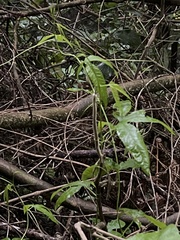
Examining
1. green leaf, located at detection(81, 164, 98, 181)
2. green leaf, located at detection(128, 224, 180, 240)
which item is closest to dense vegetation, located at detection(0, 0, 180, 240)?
green leaf, located at detection(81, 164, 98, 181)

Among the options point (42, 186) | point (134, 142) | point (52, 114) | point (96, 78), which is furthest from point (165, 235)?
point (52, 114)

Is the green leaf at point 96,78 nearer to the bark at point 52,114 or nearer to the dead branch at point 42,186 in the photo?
the bark at point 52,114

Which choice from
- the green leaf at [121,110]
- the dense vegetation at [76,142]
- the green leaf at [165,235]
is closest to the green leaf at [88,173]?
the dense vegetation at [76,142]

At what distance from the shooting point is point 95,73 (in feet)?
2.82

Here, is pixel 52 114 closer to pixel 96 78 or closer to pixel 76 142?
pixel 76 142

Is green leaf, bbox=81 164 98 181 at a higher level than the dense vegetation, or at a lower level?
higher

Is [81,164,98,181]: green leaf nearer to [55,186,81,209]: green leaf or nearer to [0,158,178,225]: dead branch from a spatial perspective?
[55,186,81,209]: green leaf

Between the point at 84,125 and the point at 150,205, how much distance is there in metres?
0.34

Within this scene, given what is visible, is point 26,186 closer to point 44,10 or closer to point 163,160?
point 163,160

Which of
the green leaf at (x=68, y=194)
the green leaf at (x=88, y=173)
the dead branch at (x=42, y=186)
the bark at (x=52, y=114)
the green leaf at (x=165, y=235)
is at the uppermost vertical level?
the green leaf at (x=165, y=235)

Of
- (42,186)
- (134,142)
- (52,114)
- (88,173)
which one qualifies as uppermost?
(134,142)

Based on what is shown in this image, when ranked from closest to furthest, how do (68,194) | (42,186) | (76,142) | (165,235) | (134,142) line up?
(165,235) → (134,142) → (68,194) → (42,186) → (76,142)

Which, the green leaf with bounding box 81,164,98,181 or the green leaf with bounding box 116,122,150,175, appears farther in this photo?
the green leaf with bounding box 81,164,98,181

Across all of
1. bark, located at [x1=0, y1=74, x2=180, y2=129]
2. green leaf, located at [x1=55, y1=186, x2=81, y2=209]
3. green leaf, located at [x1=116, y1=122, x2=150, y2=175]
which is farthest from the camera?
bark, located at [x1=0, y1=74, x2=180, y2=129]
